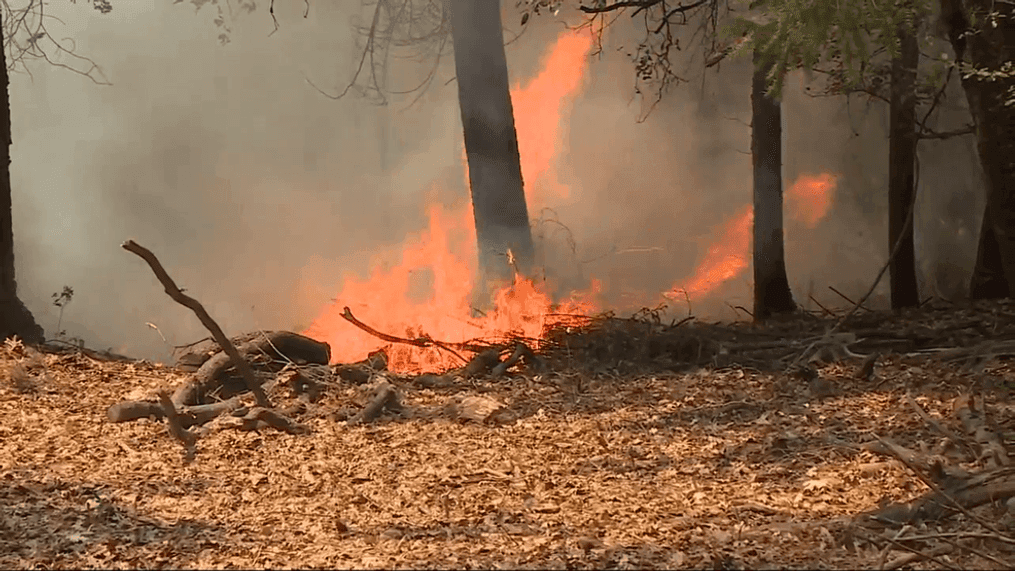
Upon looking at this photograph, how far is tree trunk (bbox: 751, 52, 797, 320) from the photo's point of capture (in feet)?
37.1

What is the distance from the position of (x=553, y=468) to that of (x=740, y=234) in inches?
453

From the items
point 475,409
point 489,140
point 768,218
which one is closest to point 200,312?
point 475,409

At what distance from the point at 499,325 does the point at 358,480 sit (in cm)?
396

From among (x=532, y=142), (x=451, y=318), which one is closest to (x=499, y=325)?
(x=451, y=318)

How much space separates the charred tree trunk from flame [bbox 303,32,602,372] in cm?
351

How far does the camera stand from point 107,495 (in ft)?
17.2

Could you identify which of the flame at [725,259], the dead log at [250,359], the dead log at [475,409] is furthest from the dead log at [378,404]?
the flame at [725,259]

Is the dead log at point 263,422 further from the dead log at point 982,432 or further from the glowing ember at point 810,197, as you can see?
the glowing ember at point 810,197

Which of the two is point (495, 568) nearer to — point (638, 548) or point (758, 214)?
point (638, 548)

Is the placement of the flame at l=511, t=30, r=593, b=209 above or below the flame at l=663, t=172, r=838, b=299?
above

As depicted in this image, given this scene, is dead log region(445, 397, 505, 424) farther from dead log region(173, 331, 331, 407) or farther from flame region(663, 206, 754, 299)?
flame region(663, 206, 754, 299)

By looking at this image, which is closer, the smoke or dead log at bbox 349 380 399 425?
dead log at bbox 349 380 399 425

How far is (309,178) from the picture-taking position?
19891mm

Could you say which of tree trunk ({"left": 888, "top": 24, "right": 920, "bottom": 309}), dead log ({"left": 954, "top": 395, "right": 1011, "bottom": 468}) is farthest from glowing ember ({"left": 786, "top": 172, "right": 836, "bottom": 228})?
dead log ({"left": 954, "top": 395, "right": 1011, "bottom": 468})
